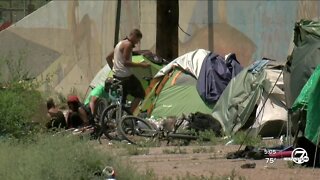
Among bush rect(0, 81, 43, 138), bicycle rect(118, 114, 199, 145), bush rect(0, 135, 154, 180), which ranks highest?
bush rect(0, 135, 154, 180)

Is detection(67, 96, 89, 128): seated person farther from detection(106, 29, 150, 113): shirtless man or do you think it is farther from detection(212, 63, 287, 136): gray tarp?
detection(212, 63, 287, 136): gray tarp

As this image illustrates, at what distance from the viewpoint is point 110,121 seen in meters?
13.5

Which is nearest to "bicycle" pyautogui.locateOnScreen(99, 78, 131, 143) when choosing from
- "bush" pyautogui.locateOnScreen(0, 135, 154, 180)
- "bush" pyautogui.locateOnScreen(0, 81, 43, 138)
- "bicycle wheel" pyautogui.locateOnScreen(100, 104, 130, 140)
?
"bicycle wheel" pyautogui.locateOnScreen(100, 104, 130, 140)

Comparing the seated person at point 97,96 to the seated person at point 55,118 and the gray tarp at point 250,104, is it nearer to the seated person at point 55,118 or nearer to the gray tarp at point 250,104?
the seated person at point 55,118

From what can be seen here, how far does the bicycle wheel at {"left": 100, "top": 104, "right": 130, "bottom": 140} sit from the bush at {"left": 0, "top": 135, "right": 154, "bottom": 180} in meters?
5.11

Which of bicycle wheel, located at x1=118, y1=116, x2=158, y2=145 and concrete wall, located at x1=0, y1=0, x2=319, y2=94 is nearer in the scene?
bicycle wheel, located at x1=118, y1=116, x2=158, y2=145

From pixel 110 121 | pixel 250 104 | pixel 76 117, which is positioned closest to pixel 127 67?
pixel 110 121

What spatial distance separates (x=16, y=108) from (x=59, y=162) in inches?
148

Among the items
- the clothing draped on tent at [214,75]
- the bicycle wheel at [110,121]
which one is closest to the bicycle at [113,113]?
the bicycle wheel at [110,121]

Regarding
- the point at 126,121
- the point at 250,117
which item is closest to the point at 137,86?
the point at 126,121

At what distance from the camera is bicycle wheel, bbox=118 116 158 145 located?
13.0 m

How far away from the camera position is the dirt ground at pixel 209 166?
8852mm

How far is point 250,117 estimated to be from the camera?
45.0ft

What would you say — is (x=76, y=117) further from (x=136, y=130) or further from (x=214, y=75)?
(x=214, y=75)
